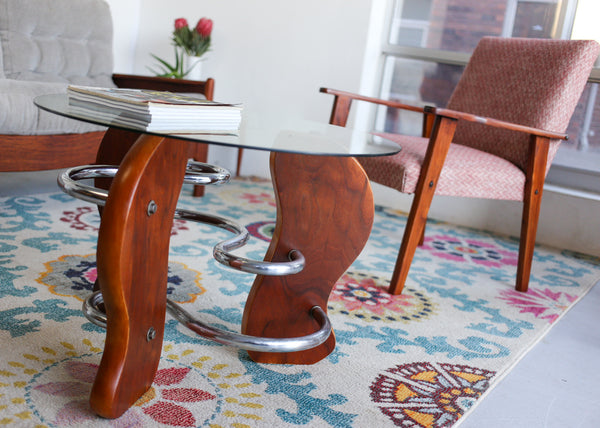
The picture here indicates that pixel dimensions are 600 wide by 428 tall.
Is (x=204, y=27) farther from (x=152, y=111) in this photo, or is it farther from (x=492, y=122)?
(x=152, y=111)

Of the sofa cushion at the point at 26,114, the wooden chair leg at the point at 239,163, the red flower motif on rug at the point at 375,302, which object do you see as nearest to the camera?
the red flower motif on rug at the point at 375,302

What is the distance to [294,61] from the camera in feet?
9.96

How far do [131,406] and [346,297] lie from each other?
778mm

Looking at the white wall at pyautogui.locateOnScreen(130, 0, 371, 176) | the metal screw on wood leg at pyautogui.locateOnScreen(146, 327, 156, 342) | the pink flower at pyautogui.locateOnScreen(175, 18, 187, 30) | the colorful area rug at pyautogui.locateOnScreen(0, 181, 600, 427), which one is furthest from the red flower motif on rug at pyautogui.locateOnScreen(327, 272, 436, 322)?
the pink flower at pyautogui.locateOnScreen(175, 18, 187, 30)

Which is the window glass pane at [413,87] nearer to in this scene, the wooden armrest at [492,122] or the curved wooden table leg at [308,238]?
the wooden armrest at [492,122]

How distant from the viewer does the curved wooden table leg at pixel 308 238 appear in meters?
1.18

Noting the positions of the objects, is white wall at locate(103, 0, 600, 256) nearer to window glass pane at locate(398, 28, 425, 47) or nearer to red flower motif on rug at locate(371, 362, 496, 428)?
window glass pane at locate(398, 28, 425, 47)

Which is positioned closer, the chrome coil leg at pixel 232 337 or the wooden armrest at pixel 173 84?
the chrome coil leg at pixel 232 337

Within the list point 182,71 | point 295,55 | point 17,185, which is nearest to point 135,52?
point 182,71

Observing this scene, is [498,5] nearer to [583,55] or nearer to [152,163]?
[583,55]

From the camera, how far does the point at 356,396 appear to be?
3.68ft

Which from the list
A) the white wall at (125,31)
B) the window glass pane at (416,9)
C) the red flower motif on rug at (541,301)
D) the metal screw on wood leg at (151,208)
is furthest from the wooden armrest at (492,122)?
the white wall at (125,31)

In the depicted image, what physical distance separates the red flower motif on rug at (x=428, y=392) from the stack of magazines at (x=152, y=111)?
1.86 feet

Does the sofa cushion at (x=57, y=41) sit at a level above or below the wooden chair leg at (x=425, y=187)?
above
